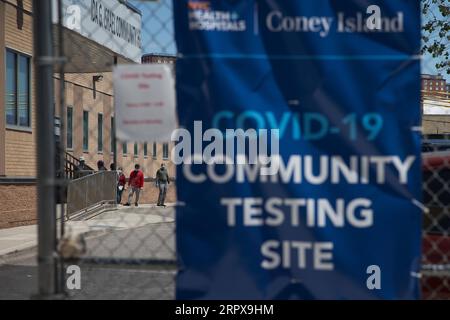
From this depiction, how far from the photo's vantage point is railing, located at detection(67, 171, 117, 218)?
1616 cm

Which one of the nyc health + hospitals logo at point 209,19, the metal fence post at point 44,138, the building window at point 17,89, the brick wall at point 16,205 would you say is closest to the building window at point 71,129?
the building window at point 17,89

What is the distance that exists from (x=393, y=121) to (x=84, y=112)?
66.5 ft

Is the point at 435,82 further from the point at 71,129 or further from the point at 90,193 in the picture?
the point at 71,129

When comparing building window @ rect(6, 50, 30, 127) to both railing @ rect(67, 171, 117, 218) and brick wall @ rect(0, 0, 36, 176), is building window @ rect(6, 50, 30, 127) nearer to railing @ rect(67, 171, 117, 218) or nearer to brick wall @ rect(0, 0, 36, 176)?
brick wall @ rect(0, 0, 36, 176)

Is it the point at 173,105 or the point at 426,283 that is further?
the point at 426,283

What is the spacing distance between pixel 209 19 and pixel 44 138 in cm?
97

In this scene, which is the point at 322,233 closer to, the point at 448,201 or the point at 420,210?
the point at 420,210

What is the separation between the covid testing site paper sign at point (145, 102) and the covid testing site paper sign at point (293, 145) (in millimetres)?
71

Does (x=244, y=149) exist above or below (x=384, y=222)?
above

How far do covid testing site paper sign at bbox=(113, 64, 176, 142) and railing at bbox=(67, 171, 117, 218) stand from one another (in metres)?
12.0

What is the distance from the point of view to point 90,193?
57.4 ft

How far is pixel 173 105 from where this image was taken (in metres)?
2.91
